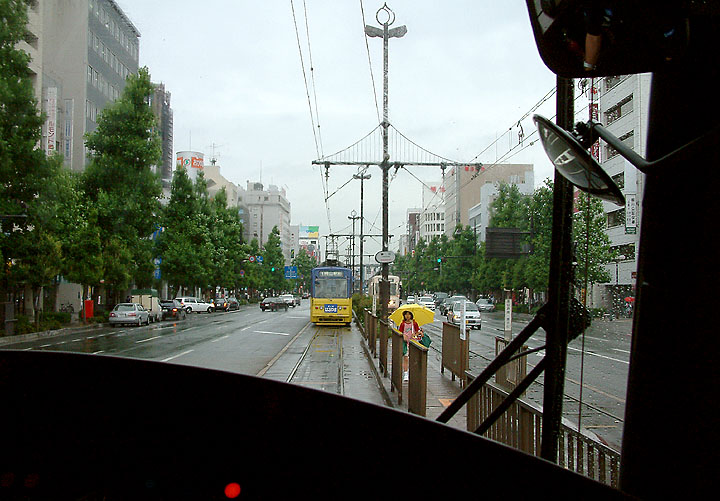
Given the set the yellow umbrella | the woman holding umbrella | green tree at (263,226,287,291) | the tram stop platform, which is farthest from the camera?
green tree at (263,226,287,291)

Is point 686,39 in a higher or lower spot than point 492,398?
higher

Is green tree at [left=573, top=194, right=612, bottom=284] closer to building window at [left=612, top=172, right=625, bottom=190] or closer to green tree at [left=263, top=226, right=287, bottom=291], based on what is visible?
building window at [left=612, top=172, right=625, bottom=190]

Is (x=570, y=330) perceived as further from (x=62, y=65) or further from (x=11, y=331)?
(x=62, y=65)

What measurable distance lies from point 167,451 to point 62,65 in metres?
46.7

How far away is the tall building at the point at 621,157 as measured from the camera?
7.63 feet

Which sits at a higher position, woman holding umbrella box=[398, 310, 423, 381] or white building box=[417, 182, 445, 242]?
white building box=[417, 182, 445, 242]

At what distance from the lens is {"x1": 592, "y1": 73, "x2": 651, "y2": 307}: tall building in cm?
232

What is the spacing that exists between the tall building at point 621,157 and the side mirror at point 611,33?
0.88 feet

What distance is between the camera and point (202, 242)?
53.4 m

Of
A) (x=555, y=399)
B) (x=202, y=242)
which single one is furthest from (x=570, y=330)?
(x=202, y=242)

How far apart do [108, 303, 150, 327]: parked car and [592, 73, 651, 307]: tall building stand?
34.1 metres

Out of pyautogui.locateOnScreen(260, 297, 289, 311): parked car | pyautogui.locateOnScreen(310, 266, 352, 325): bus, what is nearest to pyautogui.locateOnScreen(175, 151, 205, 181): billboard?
pyautogui.locateOnScreen(260, 297, 289, 311): parked car

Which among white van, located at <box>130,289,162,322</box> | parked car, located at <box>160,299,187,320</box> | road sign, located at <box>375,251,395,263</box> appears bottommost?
parked car, located at <box>160,299,187,320</box>

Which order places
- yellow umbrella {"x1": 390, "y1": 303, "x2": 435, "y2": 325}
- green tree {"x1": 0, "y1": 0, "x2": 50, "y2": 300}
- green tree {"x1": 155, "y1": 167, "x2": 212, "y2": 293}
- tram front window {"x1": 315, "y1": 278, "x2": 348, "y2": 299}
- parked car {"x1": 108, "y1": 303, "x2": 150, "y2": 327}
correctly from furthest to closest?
green tree {"x1": 155, "y1": 167, "x2": 212, "y2": 293} → parked car {"x1": 108, "y1": 303, "x2": 150, "y2": 327} → tram front window {"x1": 315, "y1": 278, "x2": 348, "y2": 299} → green tree {"x1": 0, "y1": 0, "x2": 50, "y2": 300} → yellow umbrella {"x1": 390, "y1": 303, "x2": 435, "y2": 325}
